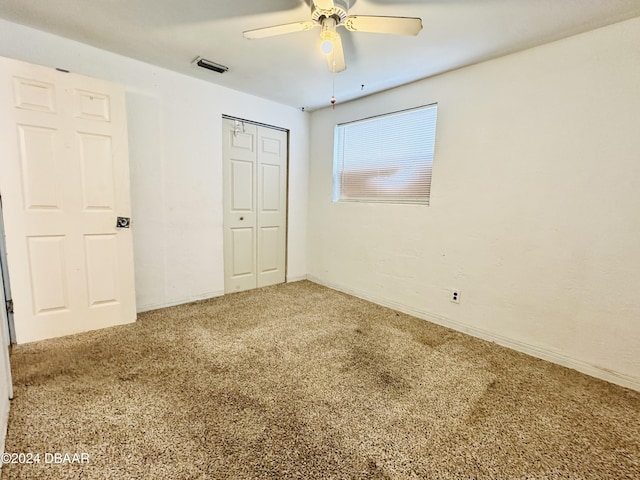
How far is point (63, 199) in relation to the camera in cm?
227

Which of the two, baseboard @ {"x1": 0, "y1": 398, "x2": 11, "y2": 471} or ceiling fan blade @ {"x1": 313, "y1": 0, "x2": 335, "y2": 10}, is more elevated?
ceiling fan blade @ {"x1": 313, "y1": 0, "x2": 335, "y2": 10}

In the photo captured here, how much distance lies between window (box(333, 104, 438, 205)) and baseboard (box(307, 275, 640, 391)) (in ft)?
3.91

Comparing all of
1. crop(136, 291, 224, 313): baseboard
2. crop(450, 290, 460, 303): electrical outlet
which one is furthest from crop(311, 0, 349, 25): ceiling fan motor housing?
crop(136, 291, 224, 313): baseboard

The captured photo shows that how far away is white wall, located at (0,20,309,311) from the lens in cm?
258

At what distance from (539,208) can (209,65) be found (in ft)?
10.5

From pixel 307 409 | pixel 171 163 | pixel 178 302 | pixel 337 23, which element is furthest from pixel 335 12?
pixel 178 302

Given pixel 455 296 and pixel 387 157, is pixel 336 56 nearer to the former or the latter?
pixel 387 157

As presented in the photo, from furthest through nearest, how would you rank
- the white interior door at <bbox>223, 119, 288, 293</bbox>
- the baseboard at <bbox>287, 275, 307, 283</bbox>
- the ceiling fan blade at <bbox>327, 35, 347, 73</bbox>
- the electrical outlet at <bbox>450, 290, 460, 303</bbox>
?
1. the baseboard at <bbox>287, 275, 307, 283</bbox>
2. the white interior door at <bbox>223, 119, 288, 293</bbox>
3. the electrical outlet at <bbox>450, 290, 460, 303</bbox>
4. the ceiling fan blade at <bbox>327, 35, 347, 73</bbox>

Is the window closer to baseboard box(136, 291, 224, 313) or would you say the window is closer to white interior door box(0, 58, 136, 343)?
baseboard box(136, 291, 224, 313)

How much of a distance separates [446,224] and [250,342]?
7.04ft

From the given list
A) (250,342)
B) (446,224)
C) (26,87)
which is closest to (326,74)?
(446,224)

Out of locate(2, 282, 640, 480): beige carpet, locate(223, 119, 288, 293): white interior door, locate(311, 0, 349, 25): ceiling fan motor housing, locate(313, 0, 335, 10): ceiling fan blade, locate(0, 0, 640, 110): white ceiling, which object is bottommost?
locate(2, 282, 640, 480): beige carpet

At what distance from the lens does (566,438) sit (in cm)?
146

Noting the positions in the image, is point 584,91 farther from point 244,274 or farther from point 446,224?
point 244,274
